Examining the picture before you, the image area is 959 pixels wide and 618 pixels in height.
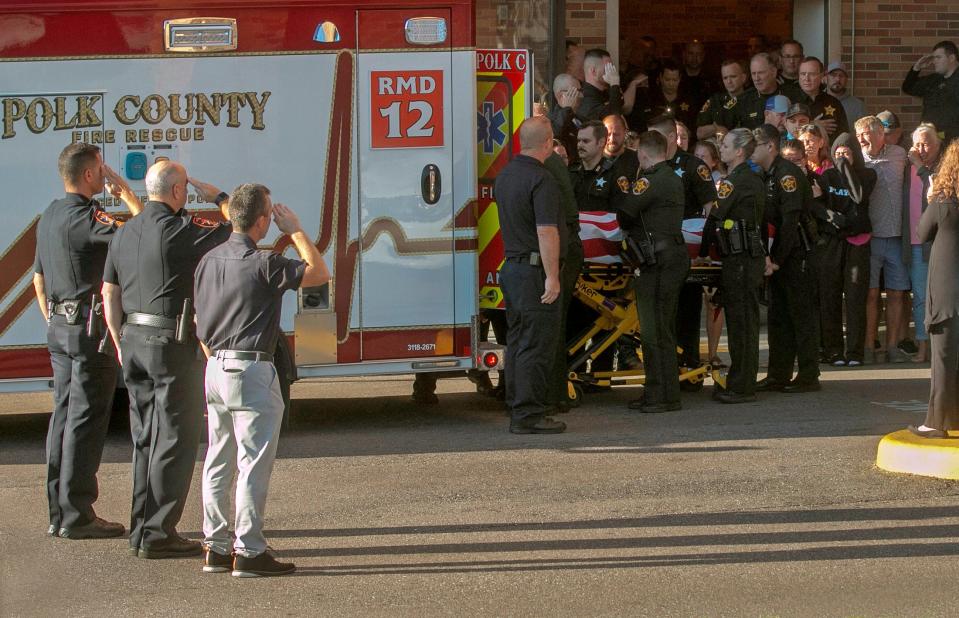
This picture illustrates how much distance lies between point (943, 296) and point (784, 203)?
8.55 ft

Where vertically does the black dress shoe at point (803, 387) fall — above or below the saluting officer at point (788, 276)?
below

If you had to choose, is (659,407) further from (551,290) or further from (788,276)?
(788,276)

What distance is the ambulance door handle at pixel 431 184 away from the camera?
30.2 ft

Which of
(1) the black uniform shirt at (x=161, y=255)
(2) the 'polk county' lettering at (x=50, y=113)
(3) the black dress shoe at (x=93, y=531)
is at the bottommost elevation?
(3) the black dress shoe at (x=93, y=531)

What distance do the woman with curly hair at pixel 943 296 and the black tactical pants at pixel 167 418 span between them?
398cm

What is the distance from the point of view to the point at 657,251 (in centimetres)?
977

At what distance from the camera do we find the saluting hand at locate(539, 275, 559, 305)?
8969 mm

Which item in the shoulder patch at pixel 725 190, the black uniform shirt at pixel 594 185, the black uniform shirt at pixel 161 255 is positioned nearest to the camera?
the black uniform shirt at pixel 161 255

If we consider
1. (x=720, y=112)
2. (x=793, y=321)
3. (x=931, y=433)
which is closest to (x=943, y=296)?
(x=931, y=433)

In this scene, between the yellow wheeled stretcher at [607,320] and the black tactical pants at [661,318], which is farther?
the yellow wheeled stretcher at [607,320]

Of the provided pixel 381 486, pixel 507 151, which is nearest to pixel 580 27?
pixel 507 151

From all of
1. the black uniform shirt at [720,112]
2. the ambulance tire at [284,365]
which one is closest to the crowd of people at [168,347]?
the ambulance tire at [284,365]

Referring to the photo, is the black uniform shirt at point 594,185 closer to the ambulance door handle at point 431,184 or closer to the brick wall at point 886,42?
the ambulance door handle at point 431,184

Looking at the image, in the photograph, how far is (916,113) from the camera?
53.2ft
